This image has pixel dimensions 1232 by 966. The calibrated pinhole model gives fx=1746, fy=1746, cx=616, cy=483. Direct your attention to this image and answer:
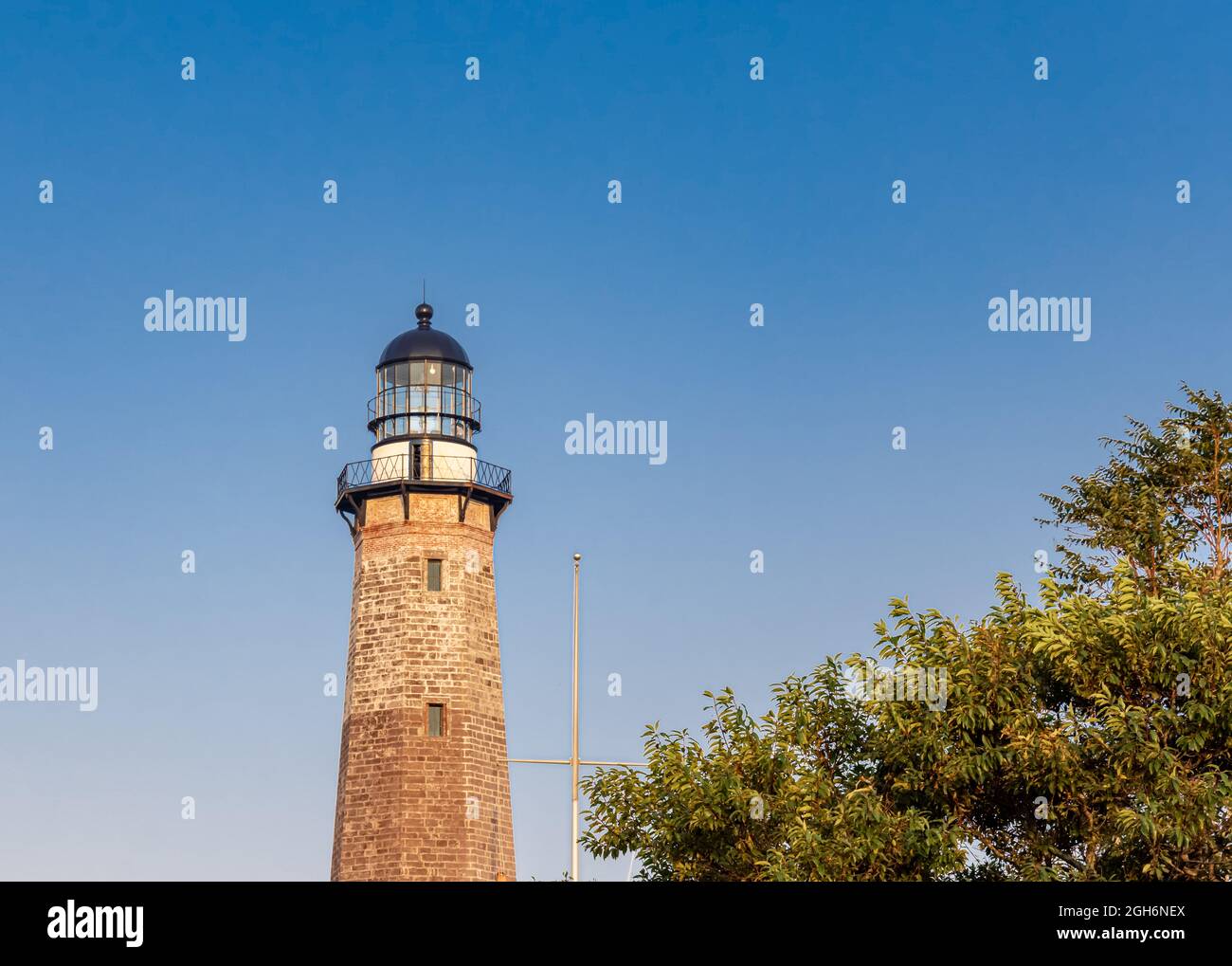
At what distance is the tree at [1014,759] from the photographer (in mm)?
29141

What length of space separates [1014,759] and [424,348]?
133 feet

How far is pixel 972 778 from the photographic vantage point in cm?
3089

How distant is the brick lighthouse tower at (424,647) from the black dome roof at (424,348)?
0.05m

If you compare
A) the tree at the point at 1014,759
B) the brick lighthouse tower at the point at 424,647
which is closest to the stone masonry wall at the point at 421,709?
the brick lighthouse tower at the point at 424,647

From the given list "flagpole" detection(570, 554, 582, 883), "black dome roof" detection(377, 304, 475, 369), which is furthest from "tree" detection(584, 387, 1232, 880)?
"black dome roof" detection(377, 304, 475, 369)

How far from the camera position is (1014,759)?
3006 centimetres

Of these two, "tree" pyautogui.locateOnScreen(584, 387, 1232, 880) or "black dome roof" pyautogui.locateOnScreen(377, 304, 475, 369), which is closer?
"tree" pyautogui.locateOnScreen(584, 387, 1232, 880)

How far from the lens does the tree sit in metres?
29.1

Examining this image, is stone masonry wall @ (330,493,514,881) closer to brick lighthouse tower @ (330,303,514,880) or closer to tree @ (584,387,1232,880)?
brick lighthouse tower @ (330,303,514,880)

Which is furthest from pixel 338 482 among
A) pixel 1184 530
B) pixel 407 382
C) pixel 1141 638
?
pixel 1141 638

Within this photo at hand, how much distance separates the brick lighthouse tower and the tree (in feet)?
92.4
